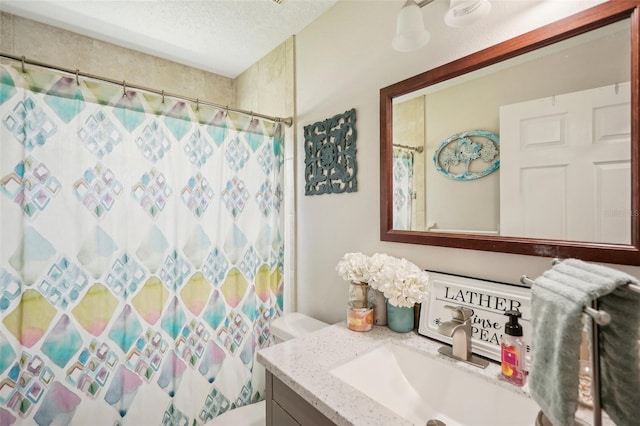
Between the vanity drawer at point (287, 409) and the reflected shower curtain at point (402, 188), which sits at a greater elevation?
the reflected shower curtain at point (402, 188)

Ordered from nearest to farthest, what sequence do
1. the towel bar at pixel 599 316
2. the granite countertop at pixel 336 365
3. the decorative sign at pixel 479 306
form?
1. the towel bar at pixel 599 316
2. the granite countertop at pixel 336 365
3. the decorative sign at pixel 479 306

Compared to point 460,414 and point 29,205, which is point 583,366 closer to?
point 460,414

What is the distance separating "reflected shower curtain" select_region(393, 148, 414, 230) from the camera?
1.23 metres

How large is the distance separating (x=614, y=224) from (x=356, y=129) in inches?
38.3

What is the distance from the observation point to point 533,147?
0.90m

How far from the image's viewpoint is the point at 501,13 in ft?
3.18

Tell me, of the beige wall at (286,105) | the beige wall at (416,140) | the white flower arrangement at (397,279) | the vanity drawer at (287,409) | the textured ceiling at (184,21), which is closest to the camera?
the vanity drawer at (287,409)

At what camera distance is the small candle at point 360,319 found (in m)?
1.16

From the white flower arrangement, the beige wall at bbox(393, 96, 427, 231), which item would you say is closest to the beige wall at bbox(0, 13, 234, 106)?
the beige wall at bbox(393, 96, 427, 231)

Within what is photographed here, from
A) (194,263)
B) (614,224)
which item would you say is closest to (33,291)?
(194,263)

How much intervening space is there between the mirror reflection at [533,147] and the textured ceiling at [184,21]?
0.95m

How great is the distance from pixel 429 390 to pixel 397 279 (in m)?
0.35

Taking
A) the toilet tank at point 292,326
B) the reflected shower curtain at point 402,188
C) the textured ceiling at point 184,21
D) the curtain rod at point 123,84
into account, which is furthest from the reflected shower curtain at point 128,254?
the reflected shower curtain at point 402,188

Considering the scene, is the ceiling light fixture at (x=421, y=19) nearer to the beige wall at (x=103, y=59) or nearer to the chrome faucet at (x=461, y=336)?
the chrome faucet at (x=461, y=336)
